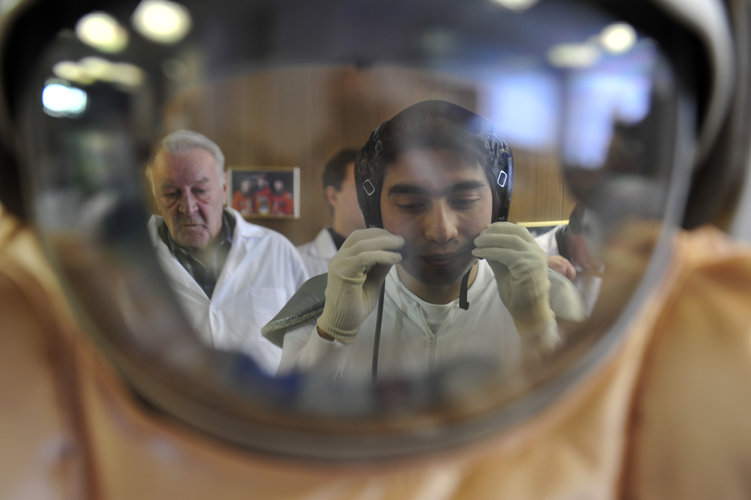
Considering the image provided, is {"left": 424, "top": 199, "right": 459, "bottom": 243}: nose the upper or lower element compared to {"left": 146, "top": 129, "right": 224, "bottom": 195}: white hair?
lower

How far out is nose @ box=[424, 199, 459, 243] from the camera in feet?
0.91

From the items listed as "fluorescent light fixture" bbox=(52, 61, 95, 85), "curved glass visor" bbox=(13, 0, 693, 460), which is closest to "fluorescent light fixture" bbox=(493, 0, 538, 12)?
"curved glass visor" bbox=(13, 0, 693, 460)

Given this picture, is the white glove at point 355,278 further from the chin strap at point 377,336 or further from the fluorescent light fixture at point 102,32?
the fluorescent light fixture at point 102,32

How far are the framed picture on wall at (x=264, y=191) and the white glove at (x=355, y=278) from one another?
0.12 ft

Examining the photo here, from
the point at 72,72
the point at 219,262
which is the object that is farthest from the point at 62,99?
the point at 219,262

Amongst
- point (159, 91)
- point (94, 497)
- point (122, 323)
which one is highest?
point (159, 91)

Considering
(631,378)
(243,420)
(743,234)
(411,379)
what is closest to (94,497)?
(243,420)

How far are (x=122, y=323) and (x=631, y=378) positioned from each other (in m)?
0.31

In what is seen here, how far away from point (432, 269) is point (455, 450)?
0.39 feet

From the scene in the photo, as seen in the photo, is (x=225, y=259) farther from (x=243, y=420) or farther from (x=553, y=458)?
(x=553, y=458)

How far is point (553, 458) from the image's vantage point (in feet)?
1.07

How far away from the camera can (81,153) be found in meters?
0.29

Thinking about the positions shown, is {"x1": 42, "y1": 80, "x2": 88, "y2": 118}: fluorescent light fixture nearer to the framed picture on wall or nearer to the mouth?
the framed picture on wall

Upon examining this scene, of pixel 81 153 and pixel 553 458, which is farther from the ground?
pixel 81 153
